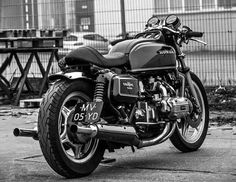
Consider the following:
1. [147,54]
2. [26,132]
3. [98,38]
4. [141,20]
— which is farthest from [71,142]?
[98,38]

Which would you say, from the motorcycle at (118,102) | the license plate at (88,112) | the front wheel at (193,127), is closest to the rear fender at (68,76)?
the motorcycle at (118,102)

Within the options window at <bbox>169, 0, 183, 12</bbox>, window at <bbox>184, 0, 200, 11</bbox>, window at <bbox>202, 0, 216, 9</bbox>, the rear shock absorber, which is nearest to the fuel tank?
the rear shock absorber

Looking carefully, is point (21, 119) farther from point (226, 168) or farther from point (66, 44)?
point (226, 168)

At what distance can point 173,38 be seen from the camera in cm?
715

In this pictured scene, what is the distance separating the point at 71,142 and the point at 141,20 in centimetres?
801

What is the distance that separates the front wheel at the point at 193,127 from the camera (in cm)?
718

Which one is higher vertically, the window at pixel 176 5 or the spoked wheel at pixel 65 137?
the window at pixel 176 5

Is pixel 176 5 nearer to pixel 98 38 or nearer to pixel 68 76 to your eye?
pixel 98 38

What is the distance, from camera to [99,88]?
6.06m

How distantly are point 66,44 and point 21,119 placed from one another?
402cm

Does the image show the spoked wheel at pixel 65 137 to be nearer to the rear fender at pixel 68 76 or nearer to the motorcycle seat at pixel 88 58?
the rear fender at pixel 68 76

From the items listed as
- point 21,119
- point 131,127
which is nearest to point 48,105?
point 131,127

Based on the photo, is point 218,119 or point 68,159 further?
point 218,119

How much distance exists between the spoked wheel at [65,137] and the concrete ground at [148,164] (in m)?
0.15
